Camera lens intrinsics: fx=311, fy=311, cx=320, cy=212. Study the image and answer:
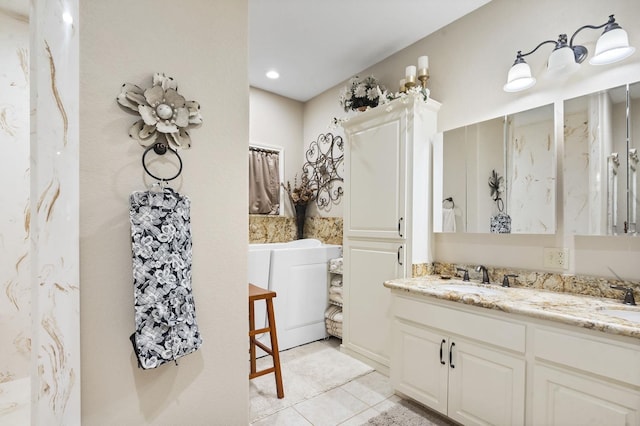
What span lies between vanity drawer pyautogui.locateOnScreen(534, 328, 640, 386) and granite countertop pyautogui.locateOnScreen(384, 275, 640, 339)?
2.9 inches

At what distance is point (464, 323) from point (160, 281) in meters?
1.55

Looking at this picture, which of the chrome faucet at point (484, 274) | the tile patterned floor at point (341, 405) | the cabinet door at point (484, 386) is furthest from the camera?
the chrome faucet at point (484, 274)

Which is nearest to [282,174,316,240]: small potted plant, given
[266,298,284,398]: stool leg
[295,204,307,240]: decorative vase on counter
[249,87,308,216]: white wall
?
[295,204,307,240]: decorative vase on counter

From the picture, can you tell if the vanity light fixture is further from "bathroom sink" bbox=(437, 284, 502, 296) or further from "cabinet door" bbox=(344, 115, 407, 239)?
"bathroom sink" bbox=(437, 284, 502, 296)

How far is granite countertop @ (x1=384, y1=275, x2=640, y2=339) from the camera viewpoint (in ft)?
4.21

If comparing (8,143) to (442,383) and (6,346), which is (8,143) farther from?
(442,383)

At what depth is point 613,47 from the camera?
161 centimetres

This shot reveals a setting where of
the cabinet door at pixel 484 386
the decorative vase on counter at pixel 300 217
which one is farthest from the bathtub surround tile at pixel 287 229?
the cabinet door at pixel 484 386

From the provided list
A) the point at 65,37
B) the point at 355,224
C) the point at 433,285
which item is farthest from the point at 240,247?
the point at 355,224

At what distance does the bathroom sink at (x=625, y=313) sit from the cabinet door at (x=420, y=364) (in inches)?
30.0

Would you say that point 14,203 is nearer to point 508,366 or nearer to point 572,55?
point 508,366

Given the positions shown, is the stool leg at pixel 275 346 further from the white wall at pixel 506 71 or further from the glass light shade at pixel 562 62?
the glass light shade at pixel 562 62

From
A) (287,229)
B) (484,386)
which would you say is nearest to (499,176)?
(484,386)

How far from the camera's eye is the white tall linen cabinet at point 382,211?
2.36 meters
